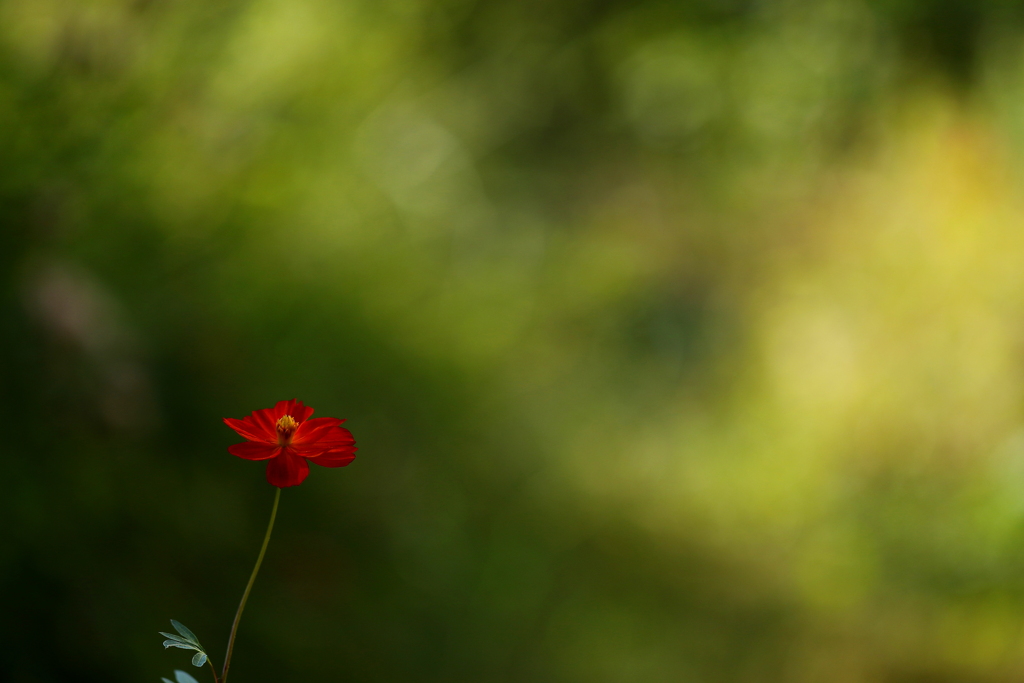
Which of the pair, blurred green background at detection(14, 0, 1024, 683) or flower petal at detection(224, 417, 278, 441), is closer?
flower petal at detection(224, 417, 278, 441)

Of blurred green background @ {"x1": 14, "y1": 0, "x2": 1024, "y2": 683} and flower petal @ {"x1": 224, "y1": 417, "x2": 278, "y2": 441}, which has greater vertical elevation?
blurred green background @ {"x1": 14, "y1": 0, "x2": 1024, "y2": 683}

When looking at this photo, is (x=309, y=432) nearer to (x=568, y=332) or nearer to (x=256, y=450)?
(x=256, y=450)

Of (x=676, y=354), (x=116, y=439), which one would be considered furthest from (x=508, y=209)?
(x=116, y=439)

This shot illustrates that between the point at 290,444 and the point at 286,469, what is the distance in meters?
0.01

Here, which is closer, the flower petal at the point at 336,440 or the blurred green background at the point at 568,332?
the flower petal at the point at 336,440

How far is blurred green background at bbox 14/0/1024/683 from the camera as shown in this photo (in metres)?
0.97

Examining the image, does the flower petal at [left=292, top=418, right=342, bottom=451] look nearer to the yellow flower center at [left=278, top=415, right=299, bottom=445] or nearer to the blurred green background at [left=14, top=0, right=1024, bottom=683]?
the yellow flower center at [left=278, top=415, right=299, bottom=445]

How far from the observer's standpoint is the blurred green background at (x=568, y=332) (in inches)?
38.2

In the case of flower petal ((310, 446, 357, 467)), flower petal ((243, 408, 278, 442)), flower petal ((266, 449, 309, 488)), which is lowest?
flower petal ((266, 449, 309, 488))

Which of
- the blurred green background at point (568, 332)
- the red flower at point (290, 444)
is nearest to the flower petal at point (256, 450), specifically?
the red flower at point (290, 444)

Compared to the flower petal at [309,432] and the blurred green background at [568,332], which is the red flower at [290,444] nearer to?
the flower petal at [309,432]

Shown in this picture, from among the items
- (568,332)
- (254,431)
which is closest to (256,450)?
(254,431)

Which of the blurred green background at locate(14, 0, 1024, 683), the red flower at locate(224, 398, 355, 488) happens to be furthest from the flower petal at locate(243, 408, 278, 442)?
the blurred green background at locate(14, 0, 1024, 683)

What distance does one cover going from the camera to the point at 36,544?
854mm
